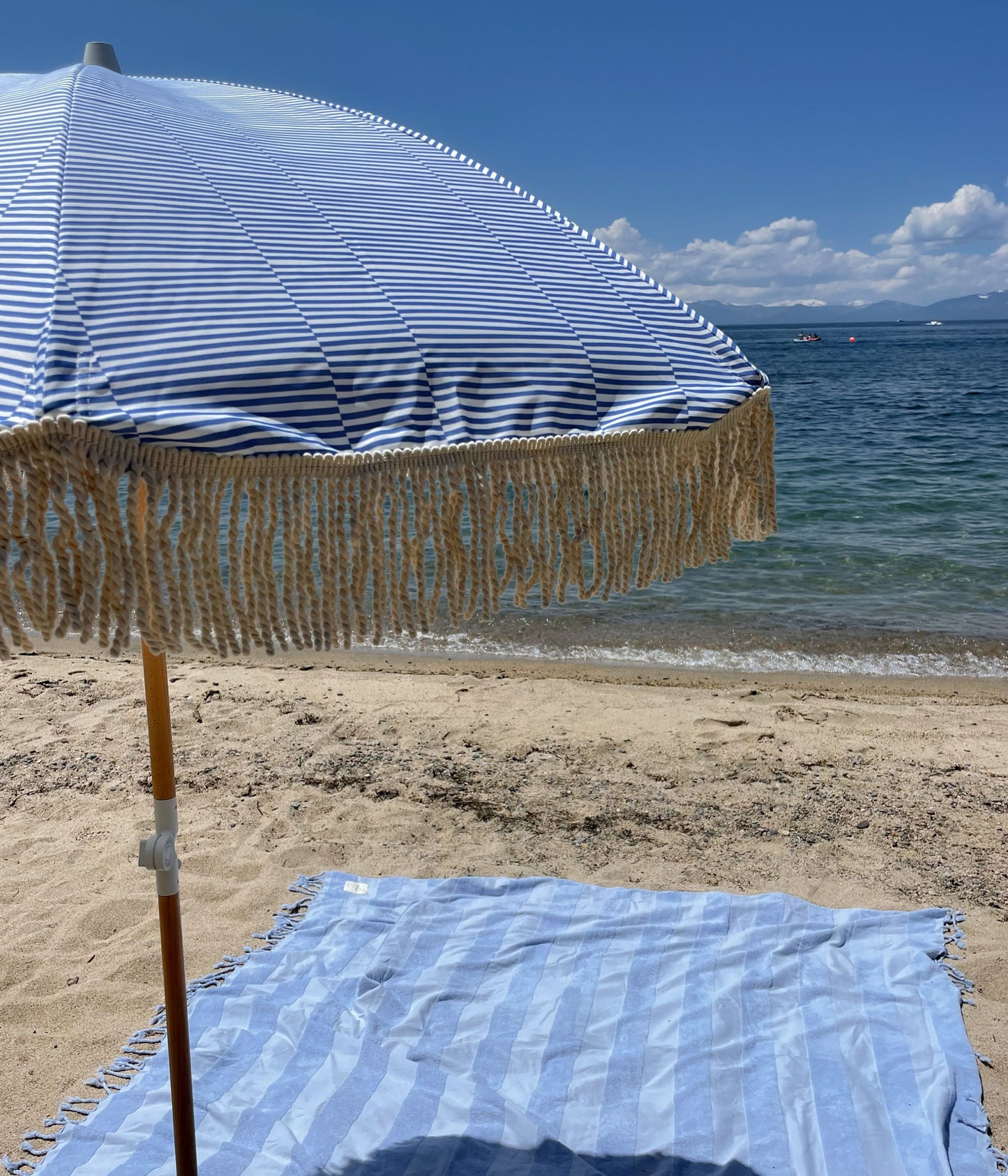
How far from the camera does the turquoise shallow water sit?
7.33 meters

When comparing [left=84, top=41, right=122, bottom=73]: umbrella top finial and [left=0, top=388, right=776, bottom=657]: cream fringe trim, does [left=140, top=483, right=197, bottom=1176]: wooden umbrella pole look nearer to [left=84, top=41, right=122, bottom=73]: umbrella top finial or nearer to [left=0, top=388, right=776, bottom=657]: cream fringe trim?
[left=0, top=388, right=776, bottom=657]: cream fringe trim

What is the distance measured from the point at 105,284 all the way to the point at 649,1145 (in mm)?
2168

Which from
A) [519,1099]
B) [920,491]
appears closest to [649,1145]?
[519,1099]

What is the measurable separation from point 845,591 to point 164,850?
8.09 m

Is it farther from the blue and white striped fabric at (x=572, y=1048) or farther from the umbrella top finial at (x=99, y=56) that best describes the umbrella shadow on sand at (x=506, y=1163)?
the umbrella top finial at (x=99, y=56)

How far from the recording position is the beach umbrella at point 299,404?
1237 millimetres

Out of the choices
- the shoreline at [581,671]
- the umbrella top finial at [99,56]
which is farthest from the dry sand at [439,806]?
the umbrella top finial at [99,56]

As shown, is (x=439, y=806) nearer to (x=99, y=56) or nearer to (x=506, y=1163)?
(x=506, y=1163)

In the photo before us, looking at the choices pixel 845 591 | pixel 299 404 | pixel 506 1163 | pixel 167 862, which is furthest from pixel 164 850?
pixel 845 591

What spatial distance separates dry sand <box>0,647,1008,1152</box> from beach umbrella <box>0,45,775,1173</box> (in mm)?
1380

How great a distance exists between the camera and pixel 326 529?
141cm

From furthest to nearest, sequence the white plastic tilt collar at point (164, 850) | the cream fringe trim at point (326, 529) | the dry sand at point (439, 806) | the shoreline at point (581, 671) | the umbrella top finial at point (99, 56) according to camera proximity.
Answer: the shoreline at point (581, 671), the dry sand at point (439, 806), the umbrella top finial at point (99, 56), the white plastic tilt collar at point (164, 850), the cream fringe trim at point (326, 529)

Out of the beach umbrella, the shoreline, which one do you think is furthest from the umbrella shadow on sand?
the shoreline

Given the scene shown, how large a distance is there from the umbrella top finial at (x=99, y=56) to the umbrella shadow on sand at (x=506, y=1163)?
250 cm
